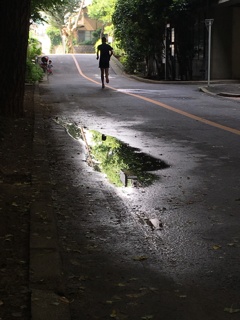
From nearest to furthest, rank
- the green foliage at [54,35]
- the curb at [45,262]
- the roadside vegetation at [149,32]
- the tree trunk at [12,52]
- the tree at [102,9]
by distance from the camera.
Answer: the curb at [45,262] → the tree trunk at [12,52] → the roadside vegetation at [149,32] → the tree at [102,9] → the green foliage at [54,35]

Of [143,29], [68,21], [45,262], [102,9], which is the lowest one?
[45,262]

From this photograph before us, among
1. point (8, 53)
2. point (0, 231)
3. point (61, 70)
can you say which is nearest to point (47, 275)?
point (0, 231)

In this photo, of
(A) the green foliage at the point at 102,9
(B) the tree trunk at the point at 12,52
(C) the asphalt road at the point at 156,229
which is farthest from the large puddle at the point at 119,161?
(A) the green foliage at the point at 102,9

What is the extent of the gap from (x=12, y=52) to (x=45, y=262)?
8.55 meters

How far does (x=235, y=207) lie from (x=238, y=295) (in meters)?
2.30

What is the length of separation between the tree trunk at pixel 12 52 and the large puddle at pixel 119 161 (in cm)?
188

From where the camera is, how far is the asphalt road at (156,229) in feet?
12.8

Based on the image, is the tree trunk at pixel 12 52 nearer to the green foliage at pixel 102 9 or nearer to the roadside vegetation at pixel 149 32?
the roadside vegetation at pixel 149 32

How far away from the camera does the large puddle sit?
7.64m

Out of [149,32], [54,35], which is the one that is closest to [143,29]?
[149,32]

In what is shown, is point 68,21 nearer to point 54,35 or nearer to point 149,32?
point 54,35

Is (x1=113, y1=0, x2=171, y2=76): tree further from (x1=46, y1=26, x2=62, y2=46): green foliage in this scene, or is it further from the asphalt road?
(x1=46, y1=26, x2=62, y2=46): green foliage

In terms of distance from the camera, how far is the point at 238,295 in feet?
13.0

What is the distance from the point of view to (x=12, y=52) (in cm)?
1225
